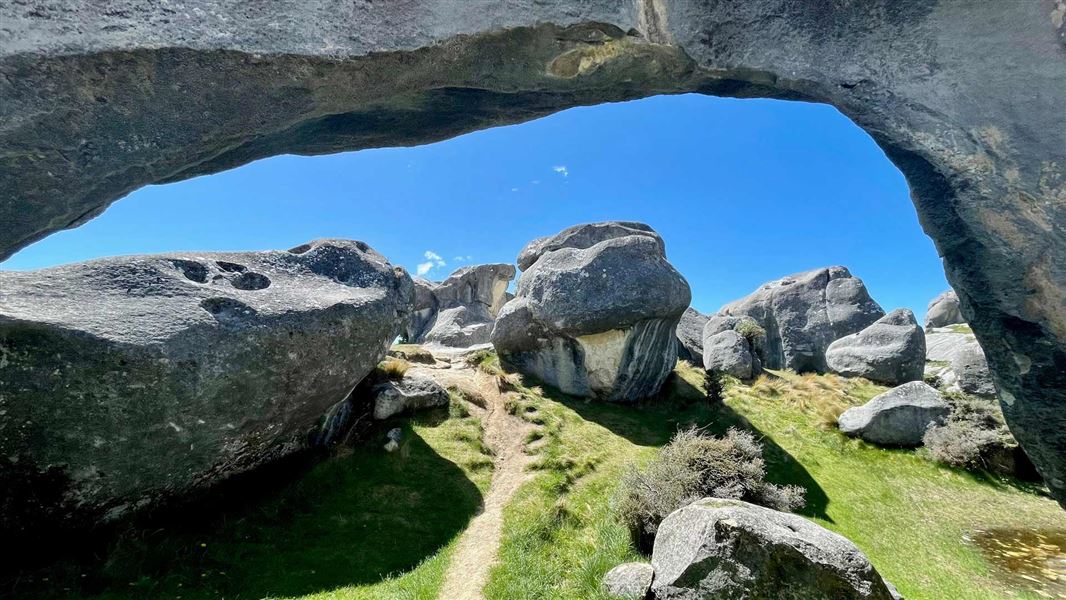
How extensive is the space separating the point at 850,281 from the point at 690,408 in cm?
2300

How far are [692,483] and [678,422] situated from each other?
27.4 feet

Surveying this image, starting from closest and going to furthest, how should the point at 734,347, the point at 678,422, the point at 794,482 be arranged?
the point at 794,482
the point at 678,422
the point at 734,347

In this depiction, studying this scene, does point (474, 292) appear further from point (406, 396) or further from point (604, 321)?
point (406, 396)

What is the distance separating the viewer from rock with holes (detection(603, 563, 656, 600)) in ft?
29.2

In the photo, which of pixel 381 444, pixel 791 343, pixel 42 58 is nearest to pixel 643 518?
pixel 381 444

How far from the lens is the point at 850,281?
36031 mm

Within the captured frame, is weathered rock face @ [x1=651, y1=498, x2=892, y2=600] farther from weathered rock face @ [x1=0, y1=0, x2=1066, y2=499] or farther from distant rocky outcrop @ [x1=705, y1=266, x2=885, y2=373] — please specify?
distant rocky outcrop @ [x1=705, y1=266, x2=885, y2=373]

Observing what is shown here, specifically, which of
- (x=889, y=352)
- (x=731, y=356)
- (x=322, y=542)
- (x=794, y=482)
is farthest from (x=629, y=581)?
(x=889, y=352)

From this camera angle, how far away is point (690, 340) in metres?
35.1

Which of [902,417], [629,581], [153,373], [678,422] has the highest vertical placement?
[902,417]

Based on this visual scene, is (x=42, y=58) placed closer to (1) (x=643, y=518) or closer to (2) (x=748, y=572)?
(2) (x=748, y=572)

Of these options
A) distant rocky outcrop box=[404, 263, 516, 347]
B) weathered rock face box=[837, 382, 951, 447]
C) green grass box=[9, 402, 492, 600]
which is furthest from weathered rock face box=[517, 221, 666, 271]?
distant rocky outcrop box=[404, 263, 516, 347]

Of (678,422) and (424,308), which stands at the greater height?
(424,308)

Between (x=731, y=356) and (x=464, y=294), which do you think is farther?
(x=464, y=294)
